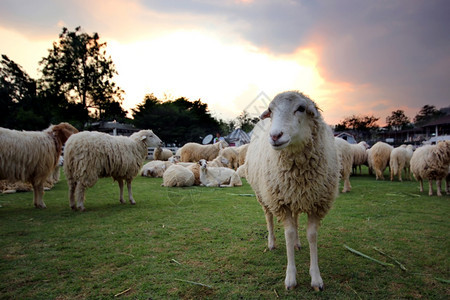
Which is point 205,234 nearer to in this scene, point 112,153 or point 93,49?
point 112,153

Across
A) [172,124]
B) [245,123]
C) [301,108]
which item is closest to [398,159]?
[301,108]

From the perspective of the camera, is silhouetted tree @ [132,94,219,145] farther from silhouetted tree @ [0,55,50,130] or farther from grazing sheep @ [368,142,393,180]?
grazing sheep @ [368,142,393,180]

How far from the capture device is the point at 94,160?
591 centimetres

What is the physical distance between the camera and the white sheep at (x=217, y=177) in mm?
10438

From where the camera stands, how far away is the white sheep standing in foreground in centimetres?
262

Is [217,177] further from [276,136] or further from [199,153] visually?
[276,136]

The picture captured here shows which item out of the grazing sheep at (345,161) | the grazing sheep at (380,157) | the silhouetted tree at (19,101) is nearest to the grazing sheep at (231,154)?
the grazing sheep at (380,157)

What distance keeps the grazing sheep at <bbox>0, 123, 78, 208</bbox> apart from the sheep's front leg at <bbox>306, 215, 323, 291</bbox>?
6.46 metres

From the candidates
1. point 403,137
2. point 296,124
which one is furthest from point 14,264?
point 403,137

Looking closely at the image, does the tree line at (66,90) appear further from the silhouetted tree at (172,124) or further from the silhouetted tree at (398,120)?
the silhouetted tree at (398,120)

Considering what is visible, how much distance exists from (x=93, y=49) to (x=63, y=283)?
43.7 metres

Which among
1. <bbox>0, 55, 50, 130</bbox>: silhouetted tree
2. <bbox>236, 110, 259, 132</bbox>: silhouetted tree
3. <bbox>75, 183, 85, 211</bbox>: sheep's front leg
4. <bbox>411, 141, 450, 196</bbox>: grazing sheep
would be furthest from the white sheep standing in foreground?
<bbox>236, 110, 259, 132</bbox>: silhouetted tree

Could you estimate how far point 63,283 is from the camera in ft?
8.73

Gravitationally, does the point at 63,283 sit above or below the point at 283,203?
below
